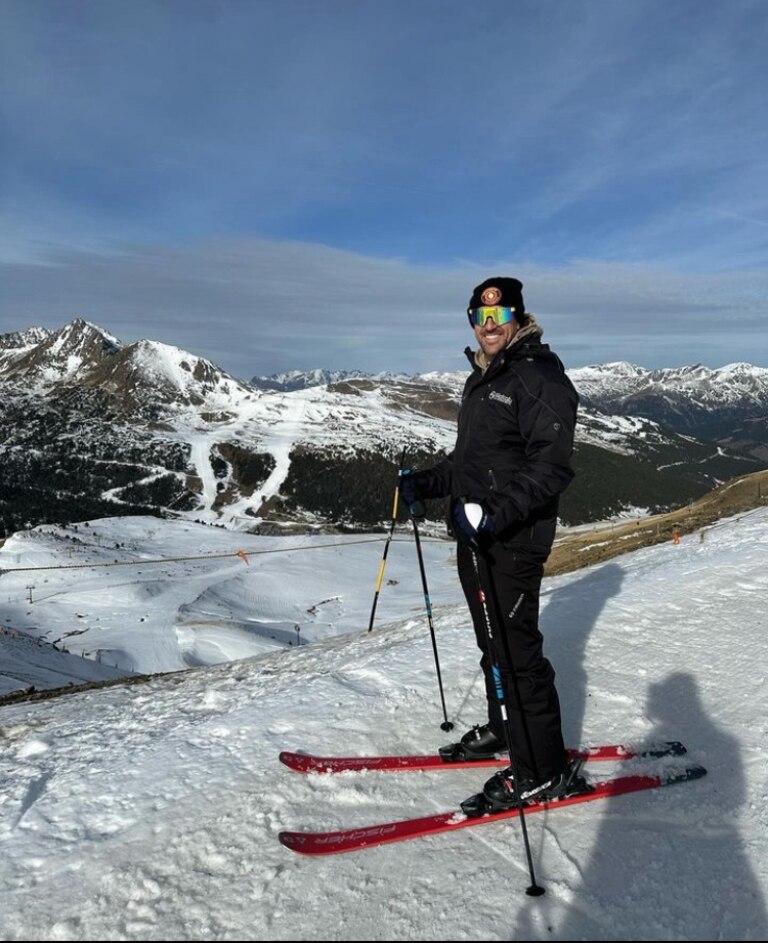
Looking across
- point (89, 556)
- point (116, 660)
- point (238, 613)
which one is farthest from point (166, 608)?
point (89, 556)

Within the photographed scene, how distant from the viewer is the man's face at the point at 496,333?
5.40 metres

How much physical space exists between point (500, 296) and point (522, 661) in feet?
10.1

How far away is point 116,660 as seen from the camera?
3719 cm

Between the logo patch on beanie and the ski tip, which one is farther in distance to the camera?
the logo patch on beanie

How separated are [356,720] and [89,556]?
78.2 metres

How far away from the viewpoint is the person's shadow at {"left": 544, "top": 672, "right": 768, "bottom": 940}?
3822 mm

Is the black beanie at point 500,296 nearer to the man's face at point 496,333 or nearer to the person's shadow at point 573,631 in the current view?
the man's face at point 496,333

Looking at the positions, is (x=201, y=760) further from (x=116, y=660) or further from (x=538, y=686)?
(x=116, y=660)

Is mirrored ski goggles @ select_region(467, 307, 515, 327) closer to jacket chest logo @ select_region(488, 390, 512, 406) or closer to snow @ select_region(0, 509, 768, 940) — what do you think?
jacket chest logo @ select_region(488, 390, 512, 406)

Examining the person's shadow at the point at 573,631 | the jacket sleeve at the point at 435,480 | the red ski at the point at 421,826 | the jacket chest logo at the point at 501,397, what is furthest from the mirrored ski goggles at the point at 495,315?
the person's shadow at the point at 573,631

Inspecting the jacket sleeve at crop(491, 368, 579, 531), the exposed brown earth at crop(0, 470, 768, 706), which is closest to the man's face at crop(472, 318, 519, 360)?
the jacket sleeve at crop(491, 368, 579, 531)

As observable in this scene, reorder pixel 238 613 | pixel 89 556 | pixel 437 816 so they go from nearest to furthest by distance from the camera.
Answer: pixel 437 816 < pixel 238 613 < pixel 89 556

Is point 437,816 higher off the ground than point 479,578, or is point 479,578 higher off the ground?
point 479,578

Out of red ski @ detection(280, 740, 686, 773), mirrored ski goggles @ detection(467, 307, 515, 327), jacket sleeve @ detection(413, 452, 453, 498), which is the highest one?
mirrored ski goggles @ detection(467, 307, 515, 327)
